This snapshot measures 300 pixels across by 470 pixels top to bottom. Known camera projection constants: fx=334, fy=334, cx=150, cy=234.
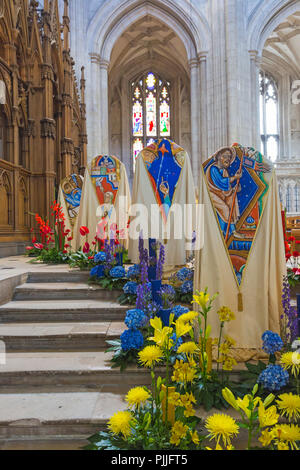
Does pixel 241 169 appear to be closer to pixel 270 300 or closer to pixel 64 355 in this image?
pixel 270 300

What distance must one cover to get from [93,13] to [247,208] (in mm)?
14611

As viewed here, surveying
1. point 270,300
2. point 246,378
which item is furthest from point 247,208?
point 246,378

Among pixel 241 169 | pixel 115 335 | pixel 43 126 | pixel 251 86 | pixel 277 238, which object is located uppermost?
pixel 251 86

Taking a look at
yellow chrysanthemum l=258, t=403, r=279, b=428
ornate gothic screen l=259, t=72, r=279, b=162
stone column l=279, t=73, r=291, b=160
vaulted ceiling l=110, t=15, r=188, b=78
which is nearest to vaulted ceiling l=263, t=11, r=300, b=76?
stone column l=279, t=73, r=291, b=160

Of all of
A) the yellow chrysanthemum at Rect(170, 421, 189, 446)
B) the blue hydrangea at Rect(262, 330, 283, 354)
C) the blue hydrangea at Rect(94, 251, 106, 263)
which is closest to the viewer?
the yellow chrysanthemum at Rect(170, 421, 189, 446)

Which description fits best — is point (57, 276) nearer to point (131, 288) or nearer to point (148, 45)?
point (131, 288)

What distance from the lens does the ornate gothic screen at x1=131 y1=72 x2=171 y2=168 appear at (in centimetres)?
2208

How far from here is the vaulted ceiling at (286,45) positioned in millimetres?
17406

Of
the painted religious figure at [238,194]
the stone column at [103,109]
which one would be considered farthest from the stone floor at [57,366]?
the stone column at [103,109]

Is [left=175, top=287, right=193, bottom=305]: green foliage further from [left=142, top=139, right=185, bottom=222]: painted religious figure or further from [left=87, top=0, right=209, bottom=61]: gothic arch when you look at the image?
[left=87, top=0, right=209, bottom=61]: gothic arch

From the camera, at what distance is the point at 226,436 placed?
3.42ft

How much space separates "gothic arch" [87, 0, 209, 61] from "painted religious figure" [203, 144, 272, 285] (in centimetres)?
1314

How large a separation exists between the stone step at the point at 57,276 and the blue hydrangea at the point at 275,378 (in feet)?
8.21

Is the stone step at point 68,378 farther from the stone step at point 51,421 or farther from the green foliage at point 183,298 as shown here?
the green foliage at point 183,298
